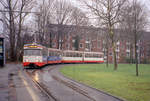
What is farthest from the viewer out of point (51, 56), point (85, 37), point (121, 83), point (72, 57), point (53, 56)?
point (72, 57)

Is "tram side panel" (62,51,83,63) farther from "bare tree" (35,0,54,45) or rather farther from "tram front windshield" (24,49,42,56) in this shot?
"tram front windshield" (24,49,42,56)

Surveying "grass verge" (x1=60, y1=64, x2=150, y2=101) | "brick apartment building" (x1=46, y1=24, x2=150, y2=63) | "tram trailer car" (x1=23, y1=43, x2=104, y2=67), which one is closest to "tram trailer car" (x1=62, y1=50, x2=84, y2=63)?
"tram trailer car" (x1=23, y1=43, x2=104, y2=67)

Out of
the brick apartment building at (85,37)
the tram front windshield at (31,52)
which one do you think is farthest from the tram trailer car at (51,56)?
the brick apartment building at (85,37)

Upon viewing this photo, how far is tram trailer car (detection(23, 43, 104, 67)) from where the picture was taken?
22.5 m

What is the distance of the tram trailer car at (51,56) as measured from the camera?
22531 millimetres

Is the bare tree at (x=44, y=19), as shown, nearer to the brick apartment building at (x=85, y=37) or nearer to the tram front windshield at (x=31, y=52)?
the brick apartment building at (x=85, y=37)

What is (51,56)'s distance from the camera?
3109 cm

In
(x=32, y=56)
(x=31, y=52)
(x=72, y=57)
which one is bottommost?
(x=72, y=57)

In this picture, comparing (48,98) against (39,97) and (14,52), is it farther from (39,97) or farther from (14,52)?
(14,52)

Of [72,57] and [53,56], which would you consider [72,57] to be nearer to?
[72,57]

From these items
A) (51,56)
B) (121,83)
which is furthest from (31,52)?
(121,83)

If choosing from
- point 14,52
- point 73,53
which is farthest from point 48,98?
point 14,52

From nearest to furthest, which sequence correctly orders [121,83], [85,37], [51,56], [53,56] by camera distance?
[121,83]
[51,56]
[85,37]
[53,56]

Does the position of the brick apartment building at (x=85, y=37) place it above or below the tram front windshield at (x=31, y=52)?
above
